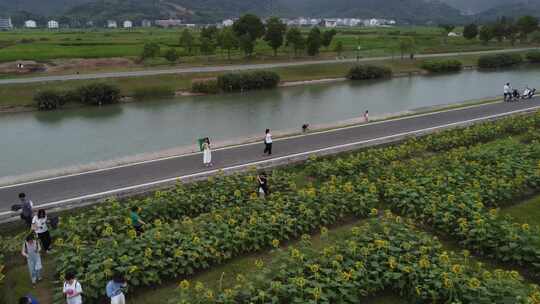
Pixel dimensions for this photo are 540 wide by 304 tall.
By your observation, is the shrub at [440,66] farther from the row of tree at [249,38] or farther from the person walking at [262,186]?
the person walking at [262,186]

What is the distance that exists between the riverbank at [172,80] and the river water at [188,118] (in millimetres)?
1807

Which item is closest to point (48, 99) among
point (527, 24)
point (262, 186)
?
point (262, 186)

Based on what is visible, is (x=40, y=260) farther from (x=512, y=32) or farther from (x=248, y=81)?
(x=512, y=32)

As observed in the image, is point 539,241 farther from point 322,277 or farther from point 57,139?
point 57,139

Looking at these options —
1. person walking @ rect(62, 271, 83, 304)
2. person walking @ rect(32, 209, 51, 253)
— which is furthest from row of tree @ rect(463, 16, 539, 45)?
person walking @ rect(62, 271, 83, 304)

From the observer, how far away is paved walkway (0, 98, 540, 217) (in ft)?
45.2

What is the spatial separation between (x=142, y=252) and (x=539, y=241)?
8.25 meters

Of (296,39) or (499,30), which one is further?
(499,30)

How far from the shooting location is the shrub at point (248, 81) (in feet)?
133

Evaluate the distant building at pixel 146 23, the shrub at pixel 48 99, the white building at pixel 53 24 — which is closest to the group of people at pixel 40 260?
the shrub at pixel 48 99

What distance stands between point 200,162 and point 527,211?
423 inches

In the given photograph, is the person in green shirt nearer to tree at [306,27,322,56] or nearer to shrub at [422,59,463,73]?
tree at [306,27,322,56]

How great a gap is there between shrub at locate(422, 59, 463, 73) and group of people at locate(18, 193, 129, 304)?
50506mm

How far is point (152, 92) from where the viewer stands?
124ft
